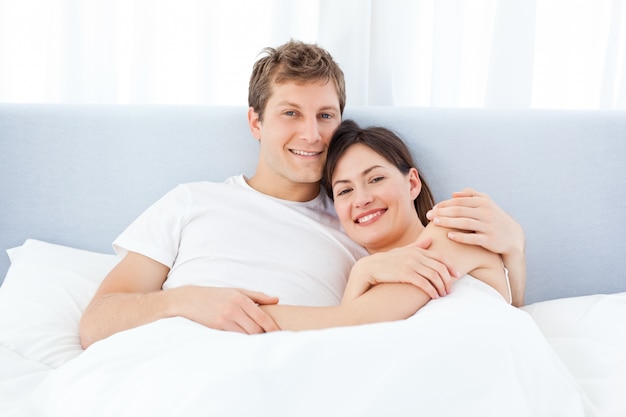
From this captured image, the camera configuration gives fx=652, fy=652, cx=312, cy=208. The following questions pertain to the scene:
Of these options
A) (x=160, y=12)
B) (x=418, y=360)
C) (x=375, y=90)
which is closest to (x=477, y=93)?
(x=375, y=90)

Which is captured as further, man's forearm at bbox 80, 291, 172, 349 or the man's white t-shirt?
the man's white t-shirt

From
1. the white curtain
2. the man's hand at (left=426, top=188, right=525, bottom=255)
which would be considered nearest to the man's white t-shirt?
the man's hand at (left=426, top=188, right=525, bottom=255)

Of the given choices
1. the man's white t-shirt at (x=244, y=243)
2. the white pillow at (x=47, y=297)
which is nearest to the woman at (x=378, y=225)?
the man's white t-shirt at (x=244, y=243)

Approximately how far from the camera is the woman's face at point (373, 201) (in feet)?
5.39

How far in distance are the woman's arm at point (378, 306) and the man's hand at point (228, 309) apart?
3 centimetres

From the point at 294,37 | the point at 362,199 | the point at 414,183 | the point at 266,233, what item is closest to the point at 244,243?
the point at 266,233

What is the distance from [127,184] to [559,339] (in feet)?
4.19

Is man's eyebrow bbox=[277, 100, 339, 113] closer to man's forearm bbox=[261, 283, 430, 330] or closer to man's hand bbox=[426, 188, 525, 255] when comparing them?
man's hand bbox=[426, 188, 525, 255]

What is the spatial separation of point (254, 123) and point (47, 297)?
737 mm

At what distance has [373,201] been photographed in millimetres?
1646

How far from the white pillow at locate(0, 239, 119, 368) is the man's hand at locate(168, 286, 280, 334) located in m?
0.33

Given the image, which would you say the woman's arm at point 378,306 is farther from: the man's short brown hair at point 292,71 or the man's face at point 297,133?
the man's short brown hair at point 292,71

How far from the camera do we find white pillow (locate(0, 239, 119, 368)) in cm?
150

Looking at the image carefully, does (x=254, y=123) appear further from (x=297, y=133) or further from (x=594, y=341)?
(x=594, y=341)
